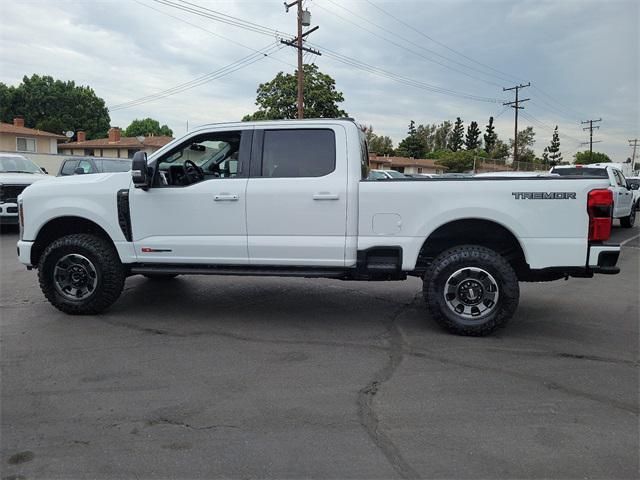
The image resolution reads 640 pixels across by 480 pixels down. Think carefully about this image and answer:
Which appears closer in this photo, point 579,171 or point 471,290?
point 471,290

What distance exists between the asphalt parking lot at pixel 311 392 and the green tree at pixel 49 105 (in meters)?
68.3

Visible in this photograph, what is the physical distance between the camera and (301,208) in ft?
16.9

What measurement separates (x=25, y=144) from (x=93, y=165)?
36.5 meters

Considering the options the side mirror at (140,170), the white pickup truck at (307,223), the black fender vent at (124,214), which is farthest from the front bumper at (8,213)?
the side mirror at (140,170)

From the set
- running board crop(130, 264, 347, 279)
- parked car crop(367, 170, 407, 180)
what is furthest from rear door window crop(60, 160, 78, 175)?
running board crop(130, 264, 347, 279)

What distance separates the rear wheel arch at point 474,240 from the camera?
514 cm

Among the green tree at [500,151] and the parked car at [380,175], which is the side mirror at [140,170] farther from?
the green tree at [500,151]

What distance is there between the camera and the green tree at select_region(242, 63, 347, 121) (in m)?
38.0

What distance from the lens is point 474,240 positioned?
5.41 m

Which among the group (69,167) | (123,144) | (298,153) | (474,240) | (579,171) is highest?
(123,144)

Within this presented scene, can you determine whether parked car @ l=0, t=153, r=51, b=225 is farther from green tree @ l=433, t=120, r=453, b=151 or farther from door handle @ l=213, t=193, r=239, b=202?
green tree @ l=433, t=120, r=453, b=151

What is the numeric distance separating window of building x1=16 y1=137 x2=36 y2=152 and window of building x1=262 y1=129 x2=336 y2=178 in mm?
46716

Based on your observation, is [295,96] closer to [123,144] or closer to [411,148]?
[123,144]

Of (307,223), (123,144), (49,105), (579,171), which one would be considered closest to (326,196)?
(307,223)
